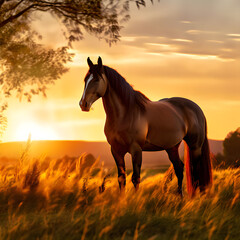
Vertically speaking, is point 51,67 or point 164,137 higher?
point 51,67

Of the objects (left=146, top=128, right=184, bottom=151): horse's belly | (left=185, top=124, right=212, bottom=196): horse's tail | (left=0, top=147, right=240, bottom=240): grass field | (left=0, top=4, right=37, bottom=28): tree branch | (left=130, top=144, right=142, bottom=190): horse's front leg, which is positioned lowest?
(left=0, top=147, right=240, bottom=240): grass field

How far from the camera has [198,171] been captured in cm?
967

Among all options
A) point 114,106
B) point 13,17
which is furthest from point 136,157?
point 13,17

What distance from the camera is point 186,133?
9.70 metres

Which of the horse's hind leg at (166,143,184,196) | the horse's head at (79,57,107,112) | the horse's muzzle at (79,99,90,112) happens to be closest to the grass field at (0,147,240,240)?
the horse's hind leg at (166,143,184,196)

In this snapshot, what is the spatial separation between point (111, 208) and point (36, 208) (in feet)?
5.62

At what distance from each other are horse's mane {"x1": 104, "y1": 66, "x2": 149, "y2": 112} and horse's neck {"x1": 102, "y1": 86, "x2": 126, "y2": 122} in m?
0.09

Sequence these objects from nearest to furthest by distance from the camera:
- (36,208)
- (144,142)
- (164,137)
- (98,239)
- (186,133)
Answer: (98,239), (36,208), (144,142), (164,137), (186,133)

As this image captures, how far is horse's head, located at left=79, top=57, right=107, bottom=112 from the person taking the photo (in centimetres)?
750

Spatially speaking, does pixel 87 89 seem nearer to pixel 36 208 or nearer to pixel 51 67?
pixel 36 208

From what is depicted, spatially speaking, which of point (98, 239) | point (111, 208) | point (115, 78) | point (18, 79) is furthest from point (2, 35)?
point (98, 239)

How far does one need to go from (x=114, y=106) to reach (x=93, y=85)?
0.66m

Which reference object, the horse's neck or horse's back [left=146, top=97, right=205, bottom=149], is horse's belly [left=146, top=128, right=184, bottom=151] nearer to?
horse's back [left=146, top=97, right=205, bottom=149]

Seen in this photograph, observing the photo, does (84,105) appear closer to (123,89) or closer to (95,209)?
(123,89)
